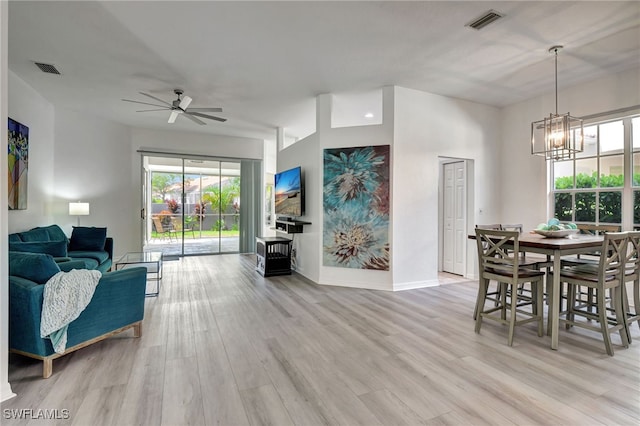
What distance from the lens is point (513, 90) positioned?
4664 mm

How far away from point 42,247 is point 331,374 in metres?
3.51

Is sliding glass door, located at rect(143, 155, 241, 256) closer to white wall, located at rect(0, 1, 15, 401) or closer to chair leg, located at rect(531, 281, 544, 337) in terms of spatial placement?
white wall, located at rect(0, 1, 15, 401)

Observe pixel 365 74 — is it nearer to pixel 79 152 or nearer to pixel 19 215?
pixel 19 215

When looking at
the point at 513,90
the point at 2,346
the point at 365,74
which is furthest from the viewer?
the point at 513,90

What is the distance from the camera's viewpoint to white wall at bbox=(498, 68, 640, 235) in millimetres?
4066

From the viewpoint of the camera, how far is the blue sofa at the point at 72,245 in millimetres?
3439

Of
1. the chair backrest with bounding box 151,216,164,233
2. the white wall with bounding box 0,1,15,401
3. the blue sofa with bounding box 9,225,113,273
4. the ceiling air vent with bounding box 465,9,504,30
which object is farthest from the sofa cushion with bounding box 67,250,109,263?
the ceiling air vent with bounding box 465,9,504,30

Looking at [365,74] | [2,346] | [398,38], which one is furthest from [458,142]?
[2,346]

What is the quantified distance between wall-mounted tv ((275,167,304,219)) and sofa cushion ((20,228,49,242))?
11.8ft

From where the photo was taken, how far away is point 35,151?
484cm

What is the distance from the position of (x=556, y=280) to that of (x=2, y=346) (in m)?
4.20

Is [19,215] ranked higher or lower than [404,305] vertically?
higher

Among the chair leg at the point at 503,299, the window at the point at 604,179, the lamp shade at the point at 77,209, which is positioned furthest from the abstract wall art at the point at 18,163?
the window at the point at 604,179

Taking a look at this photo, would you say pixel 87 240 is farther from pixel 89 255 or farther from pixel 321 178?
pixel 321 178
